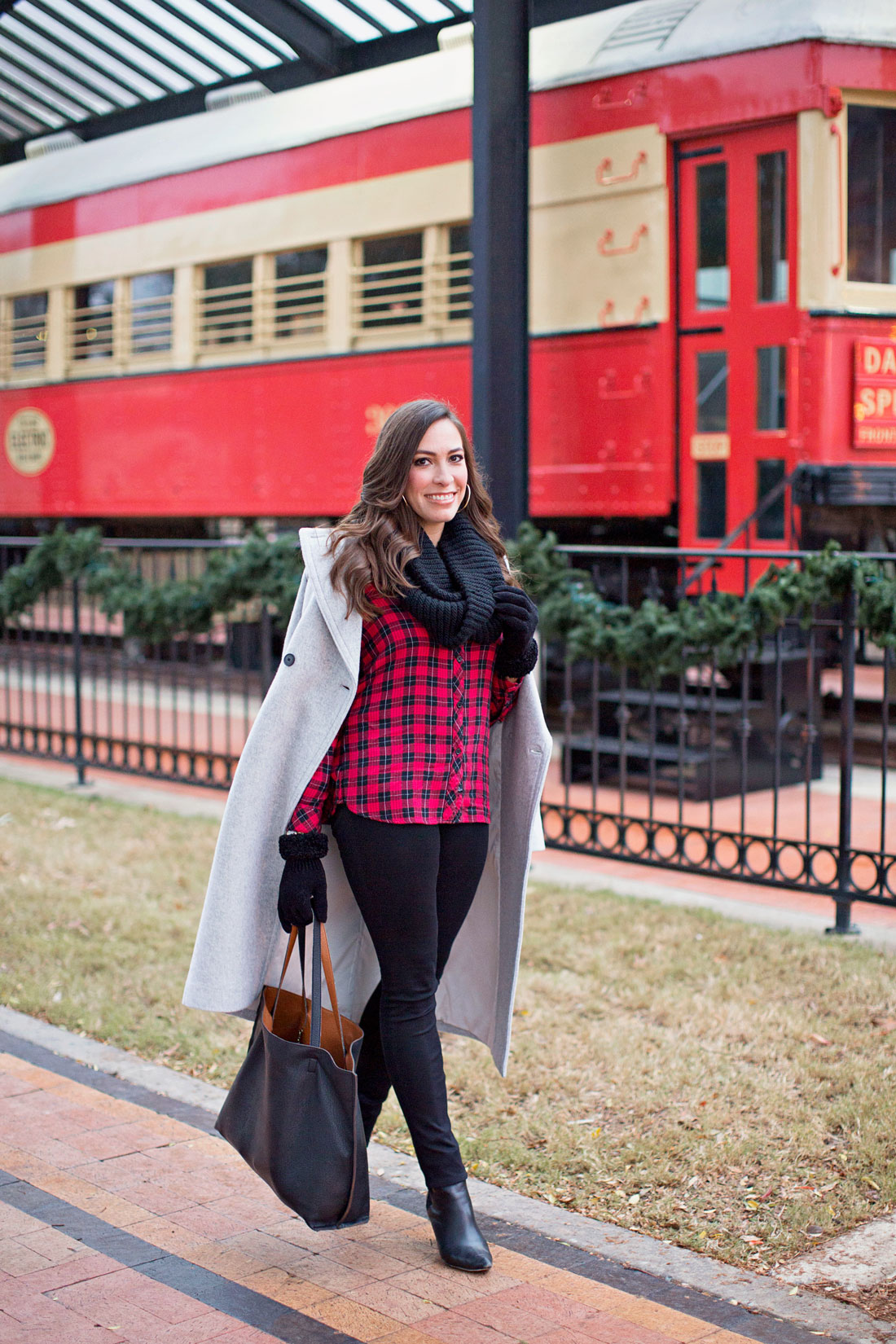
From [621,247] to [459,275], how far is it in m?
1.23

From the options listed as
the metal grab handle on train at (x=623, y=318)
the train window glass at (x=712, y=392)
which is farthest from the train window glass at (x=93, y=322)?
the train window glass at (x=712, y=392)

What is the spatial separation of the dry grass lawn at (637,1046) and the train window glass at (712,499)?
118 inches

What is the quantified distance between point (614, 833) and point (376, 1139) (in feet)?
13.1

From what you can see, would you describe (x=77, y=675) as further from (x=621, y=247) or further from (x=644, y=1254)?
(x=644, y=1254)

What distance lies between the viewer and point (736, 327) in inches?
320

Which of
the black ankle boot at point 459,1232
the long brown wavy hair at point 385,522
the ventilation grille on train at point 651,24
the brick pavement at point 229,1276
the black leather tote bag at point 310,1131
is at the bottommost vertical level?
the brick pavement at point 229,1276

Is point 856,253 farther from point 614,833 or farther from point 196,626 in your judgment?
point 196,626

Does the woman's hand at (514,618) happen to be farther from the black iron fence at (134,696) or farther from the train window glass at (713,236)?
the train window glass at (713,236)

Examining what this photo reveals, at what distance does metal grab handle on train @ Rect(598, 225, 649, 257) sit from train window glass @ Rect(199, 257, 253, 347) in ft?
10.3

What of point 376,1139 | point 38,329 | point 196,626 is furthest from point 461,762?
point 38,329

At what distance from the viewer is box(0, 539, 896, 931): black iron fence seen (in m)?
5.80

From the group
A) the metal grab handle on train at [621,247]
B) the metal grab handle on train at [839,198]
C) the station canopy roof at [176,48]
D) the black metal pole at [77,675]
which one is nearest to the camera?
the metal grab handle on train at [839,198]

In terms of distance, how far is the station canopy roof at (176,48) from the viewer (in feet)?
30.4

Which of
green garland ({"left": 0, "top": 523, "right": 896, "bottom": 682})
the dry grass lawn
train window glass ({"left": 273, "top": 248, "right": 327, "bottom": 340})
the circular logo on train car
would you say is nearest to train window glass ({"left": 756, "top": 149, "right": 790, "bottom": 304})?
green garland ({"left": 0, "top": 523, "right": 896, "bottom": 682})
